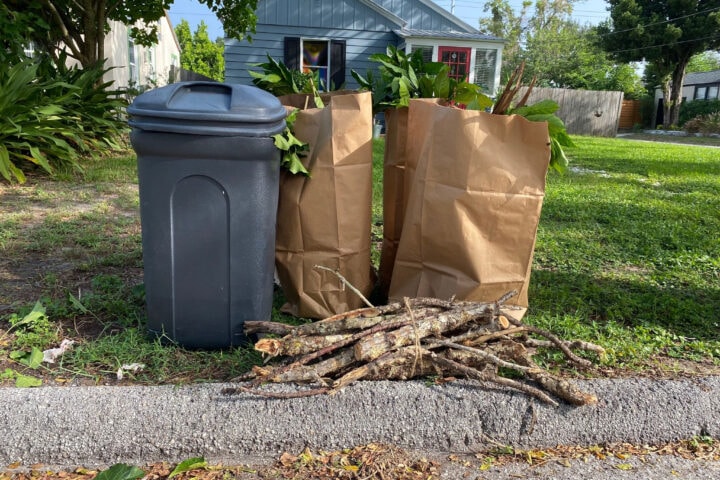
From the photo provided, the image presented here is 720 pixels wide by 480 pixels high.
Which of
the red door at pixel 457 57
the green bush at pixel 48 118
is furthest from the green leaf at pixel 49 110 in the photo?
the red door at pixel 457 57

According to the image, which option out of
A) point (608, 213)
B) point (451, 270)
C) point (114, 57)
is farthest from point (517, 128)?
point (114, 57)

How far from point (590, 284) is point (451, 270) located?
51.9 inches

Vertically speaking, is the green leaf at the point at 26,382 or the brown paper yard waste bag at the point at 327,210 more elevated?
the brown paper yard waste bag at the point at 327,210

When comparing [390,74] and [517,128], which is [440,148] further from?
[390,74]

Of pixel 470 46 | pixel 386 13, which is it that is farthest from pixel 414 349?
pixel 470 46

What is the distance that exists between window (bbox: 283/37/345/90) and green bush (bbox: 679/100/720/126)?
62.6 ft

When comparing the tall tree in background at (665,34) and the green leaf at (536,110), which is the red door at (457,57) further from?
the tall tree in background at (665,34)

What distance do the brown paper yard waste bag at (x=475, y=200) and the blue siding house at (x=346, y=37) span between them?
12.1 m

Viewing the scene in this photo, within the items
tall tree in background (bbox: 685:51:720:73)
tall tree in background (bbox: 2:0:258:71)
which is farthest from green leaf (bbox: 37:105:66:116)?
tall tree in background (bbox: 685:51:720:73)

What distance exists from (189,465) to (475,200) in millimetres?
1490

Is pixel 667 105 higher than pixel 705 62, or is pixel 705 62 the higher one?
pixel 705 62

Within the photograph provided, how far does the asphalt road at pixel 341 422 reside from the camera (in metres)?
1.87

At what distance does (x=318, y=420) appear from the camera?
1.95 metres

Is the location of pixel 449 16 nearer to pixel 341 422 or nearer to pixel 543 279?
pixel 543 279
